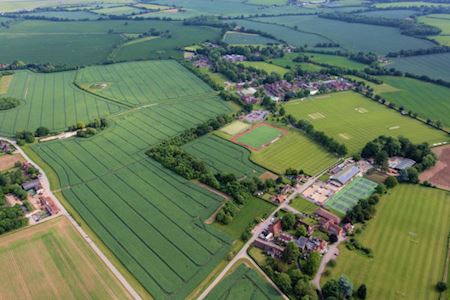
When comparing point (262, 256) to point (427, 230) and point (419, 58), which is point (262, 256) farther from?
point (419, 58)

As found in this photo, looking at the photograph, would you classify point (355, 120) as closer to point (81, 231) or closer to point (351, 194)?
point (351, 194)

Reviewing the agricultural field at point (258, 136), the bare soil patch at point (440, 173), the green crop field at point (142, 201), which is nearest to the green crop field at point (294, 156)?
the agricultural field at point (258, 136)

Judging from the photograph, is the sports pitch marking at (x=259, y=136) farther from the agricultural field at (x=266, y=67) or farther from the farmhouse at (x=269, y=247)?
the agricultural field at (x=266, y=67)

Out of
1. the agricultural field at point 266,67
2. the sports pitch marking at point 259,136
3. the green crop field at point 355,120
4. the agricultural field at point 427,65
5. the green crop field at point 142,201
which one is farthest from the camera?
the agricultural field at point 266,67

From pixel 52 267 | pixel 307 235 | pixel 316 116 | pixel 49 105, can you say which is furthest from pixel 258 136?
pixel 49 105

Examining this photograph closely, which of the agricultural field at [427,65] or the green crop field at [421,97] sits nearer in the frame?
the green crop field at [421,97]

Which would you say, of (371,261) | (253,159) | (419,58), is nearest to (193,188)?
(253,159)
